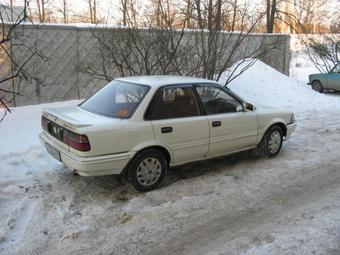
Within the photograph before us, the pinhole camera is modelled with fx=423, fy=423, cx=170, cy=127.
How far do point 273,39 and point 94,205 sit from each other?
13.9m

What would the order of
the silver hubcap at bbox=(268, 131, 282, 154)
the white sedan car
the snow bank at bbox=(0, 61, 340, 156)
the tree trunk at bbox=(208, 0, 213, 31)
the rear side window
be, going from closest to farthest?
the white sedan car < the rear side window < the silver hubcap at bbox=(268, 131, 282, 154) < the snow bank at bbox=(0, 61, 340, 156) < the tree trunk at bbox=(208, 0, 213, 31)

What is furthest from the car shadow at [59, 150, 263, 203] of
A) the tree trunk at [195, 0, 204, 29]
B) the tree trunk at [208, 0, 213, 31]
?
the tree trunk at [195, 0, 204, 29]

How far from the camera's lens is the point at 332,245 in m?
4.21

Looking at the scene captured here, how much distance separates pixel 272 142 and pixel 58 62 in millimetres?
6295

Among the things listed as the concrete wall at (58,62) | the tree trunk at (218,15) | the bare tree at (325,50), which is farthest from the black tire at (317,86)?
the tree trunk at (218,15)

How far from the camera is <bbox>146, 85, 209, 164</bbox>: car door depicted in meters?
5.57

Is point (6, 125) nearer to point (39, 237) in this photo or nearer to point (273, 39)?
point (39, 237)

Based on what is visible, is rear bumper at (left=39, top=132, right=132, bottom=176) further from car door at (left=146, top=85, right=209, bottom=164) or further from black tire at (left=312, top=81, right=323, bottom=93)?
black tire at (left=312, top=81, right=323, bottom=93)

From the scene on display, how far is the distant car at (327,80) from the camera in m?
17.1

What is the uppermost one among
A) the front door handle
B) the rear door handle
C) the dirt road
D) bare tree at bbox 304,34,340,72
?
bare tree at bbox 304,34,340,72

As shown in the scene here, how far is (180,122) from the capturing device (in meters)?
5.74

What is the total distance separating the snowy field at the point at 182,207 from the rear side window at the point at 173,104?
974 mm

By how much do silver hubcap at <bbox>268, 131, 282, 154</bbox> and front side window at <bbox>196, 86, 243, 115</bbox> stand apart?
0.98 meters

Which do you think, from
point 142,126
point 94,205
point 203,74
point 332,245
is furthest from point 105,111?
point 203,74
